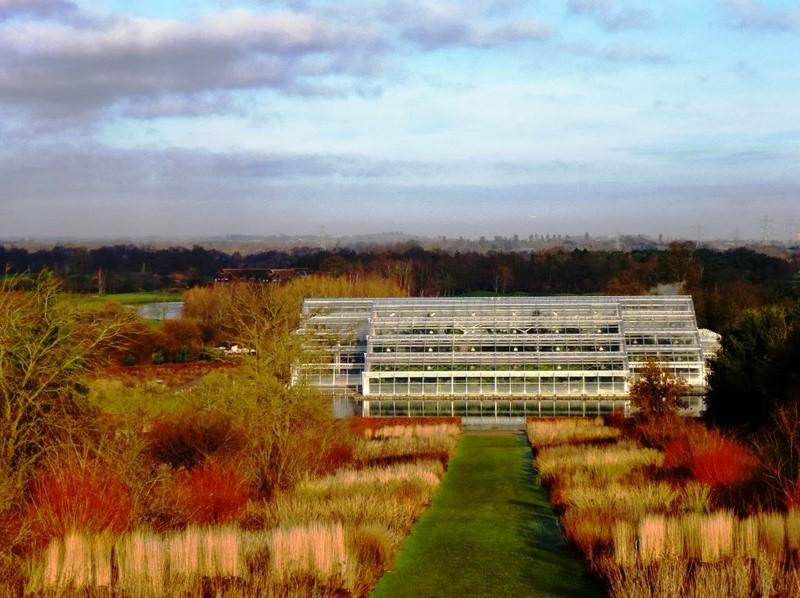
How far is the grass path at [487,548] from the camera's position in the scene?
12719 millimetres

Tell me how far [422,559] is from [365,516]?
1.68 m

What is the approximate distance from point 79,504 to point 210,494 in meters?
2.97

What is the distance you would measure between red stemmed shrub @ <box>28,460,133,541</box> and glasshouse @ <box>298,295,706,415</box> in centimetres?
2788

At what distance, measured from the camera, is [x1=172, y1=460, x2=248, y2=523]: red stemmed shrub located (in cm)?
1502

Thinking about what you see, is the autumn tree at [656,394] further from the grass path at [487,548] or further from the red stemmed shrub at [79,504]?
the red stemmed shrub at [79,504]

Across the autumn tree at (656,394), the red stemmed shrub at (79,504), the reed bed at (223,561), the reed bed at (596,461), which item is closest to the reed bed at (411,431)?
the autumn tree at (656,394)

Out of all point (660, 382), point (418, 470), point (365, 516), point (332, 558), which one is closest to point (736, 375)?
point (660, 382)

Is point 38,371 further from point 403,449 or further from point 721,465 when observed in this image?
point 721,465

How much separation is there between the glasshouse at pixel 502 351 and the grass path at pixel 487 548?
22090mm

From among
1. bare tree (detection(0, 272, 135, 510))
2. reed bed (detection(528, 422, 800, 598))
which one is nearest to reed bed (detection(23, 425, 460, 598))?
reed bed (detection(528, 422, 800, 598))

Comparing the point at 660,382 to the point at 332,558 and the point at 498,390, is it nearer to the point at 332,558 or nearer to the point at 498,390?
the point at 498,390

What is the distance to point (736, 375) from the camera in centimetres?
3073

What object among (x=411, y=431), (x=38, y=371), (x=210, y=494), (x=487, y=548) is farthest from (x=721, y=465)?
(x=411, y=431)

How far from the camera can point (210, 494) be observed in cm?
1564
